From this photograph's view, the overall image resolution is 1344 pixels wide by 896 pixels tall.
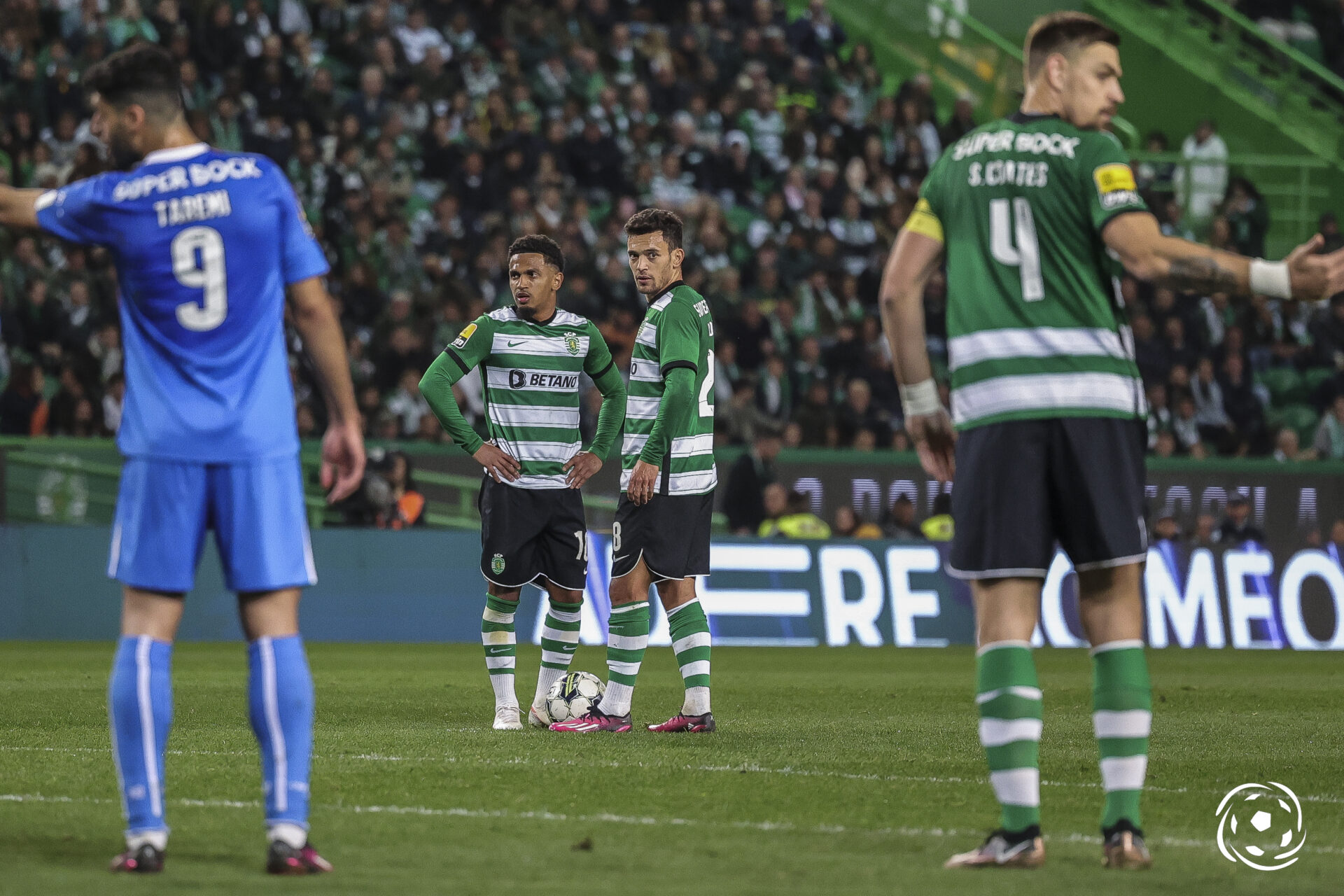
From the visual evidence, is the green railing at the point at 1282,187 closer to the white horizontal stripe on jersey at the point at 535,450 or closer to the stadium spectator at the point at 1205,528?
the stadium spectator at the point at 1205,528

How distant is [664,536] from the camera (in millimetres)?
9258

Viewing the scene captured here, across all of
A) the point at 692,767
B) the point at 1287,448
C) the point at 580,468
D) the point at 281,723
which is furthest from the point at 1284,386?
the point at 281,723

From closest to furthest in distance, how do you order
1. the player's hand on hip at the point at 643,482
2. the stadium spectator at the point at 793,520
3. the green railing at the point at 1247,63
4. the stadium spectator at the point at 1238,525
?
the player's hand on hip at the point at 643,482 → the stadium spectator at the point at 793,520 → the stadium spectator at the point at 1238,525 → the green railing at the point at 1247,63

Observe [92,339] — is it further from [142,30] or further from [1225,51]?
[1225,51]

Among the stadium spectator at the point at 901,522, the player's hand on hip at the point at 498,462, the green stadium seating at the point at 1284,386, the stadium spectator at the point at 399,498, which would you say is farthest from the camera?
the green stadium seating at the point at 1284,386

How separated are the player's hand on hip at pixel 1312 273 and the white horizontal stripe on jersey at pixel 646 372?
4585 mm

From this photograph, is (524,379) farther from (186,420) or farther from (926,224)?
(186,420)

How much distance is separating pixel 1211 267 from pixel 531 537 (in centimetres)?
509

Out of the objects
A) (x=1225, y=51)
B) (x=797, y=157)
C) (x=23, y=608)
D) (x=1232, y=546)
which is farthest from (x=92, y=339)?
(x=1225, y=51)

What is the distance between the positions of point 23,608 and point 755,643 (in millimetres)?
6781

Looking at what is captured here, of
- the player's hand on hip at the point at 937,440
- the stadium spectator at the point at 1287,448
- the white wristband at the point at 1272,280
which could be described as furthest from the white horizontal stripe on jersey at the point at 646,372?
the stadium spectator at the point at 1287,448

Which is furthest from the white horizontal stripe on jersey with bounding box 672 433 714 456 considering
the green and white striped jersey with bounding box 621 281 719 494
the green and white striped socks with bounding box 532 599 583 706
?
the green and white striped socks with bounding box 532 599 583 706

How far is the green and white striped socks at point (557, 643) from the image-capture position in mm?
9766

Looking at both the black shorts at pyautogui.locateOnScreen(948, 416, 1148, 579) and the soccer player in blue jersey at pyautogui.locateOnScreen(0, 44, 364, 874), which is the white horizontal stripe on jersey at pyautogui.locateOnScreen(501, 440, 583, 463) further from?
the black shorts at pyautogui.locateOnScreen(948, 416, 1148, 579)
